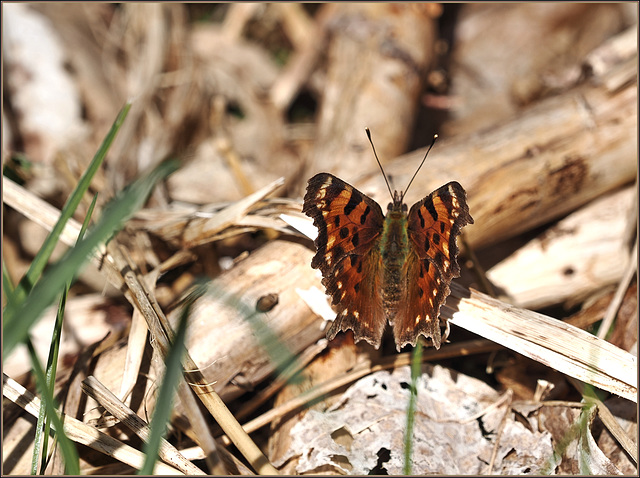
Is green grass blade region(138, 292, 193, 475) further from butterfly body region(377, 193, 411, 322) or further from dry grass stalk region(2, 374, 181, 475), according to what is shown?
butterfly body region(377, 193, 411, 322)

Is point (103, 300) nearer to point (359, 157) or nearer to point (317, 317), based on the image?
A: point (317, 317)

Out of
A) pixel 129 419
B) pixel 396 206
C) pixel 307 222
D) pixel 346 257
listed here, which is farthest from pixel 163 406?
pixel 396 206

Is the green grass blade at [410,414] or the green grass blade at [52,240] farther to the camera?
the green grass blade at [52,240]

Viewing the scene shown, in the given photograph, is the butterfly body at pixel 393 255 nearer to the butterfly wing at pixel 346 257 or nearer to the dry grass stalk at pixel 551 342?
the butterfly wing at pixel 346 257

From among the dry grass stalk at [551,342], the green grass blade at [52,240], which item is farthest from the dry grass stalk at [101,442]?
the dry grass stalk at [551,342]

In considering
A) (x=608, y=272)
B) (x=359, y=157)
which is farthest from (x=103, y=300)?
(x=608, y=272)

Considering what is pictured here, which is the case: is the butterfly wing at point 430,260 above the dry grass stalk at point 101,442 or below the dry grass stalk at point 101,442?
above

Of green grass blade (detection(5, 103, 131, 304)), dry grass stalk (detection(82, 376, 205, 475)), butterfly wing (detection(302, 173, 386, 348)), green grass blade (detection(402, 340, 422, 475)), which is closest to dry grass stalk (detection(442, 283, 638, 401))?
butterfly wing (detection(302, 173, 386, 348))
